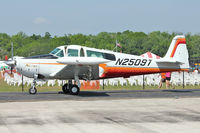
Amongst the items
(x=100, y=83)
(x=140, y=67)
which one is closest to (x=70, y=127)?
(x=140, y=67)

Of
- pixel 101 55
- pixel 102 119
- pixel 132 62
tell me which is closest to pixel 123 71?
pixel 132 62

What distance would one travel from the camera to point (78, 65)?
62.6 feet

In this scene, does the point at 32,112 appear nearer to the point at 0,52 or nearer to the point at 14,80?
the point at 14,80

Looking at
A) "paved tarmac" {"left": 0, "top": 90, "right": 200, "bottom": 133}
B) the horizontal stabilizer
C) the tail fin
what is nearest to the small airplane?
the horizontal stabilizer

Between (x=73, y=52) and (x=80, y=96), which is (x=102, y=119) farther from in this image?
(x=73, y=52)

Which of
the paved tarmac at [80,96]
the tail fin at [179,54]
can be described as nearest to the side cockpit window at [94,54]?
the paved tarmac at [80,96]

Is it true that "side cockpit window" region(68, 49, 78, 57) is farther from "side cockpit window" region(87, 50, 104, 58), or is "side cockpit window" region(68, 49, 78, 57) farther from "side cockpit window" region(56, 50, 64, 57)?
"side cockpit window" region(87, 50, 104, 58)

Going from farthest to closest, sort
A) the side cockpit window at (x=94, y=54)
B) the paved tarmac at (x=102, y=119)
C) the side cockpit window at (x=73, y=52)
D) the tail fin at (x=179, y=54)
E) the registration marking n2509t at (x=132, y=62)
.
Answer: the tail fin at (x=179, y=54) → the registration marking n2509t at (x=132, y=62) → the side cockpit window at (x=94, y=54) → the side cockpit window at (x=73, y=52) → the paved tarmac at (x=102, y=119)

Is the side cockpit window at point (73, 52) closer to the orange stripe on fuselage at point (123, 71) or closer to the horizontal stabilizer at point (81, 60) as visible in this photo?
the horizontal stabilizer at point (81, 60)

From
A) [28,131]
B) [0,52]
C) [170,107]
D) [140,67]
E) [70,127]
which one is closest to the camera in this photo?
[28,131]

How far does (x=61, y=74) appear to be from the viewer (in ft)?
63.5

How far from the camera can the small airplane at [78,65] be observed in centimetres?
1867

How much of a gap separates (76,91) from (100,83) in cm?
1006

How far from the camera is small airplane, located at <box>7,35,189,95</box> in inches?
735
